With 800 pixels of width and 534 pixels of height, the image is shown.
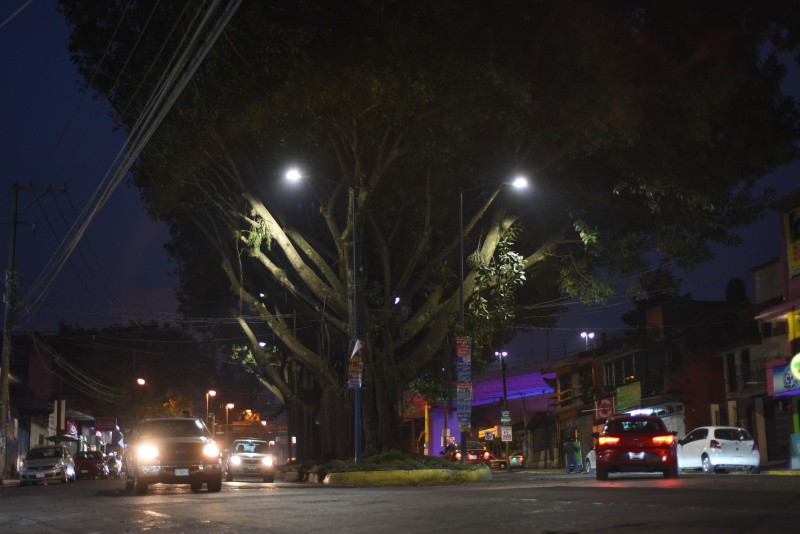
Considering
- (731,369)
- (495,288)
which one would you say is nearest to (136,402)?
(731,369)

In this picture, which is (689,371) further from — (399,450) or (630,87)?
(630,87)

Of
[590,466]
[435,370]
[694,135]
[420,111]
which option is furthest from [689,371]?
[420,111]

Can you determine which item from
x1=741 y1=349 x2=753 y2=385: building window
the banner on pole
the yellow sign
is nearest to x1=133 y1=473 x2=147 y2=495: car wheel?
the banner on pole

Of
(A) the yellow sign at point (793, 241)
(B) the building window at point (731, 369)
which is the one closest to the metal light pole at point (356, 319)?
(A) the yellow sign at point (793, 241)

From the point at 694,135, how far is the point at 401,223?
36.7 feet

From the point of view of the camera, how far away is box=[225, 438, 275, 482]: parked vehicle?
37.0 metres

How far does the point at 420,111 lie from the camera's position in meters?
25.4

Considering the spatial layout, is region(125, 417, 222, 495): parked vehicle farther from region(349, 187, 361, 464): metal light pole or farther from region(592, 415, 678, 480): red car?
region(592, 415, 678, 480): red car

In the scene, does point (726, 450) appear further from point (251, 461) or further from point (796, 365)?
point (251, 461)

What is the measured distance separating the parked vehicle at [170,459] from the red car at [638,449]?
900cm

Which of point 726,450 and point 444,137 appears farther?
point 726,450

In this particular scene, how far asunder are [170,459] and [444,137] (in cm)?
1096

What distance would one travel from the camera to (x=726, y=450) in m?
31.2

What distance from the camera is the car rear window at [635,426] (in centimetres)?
2233
